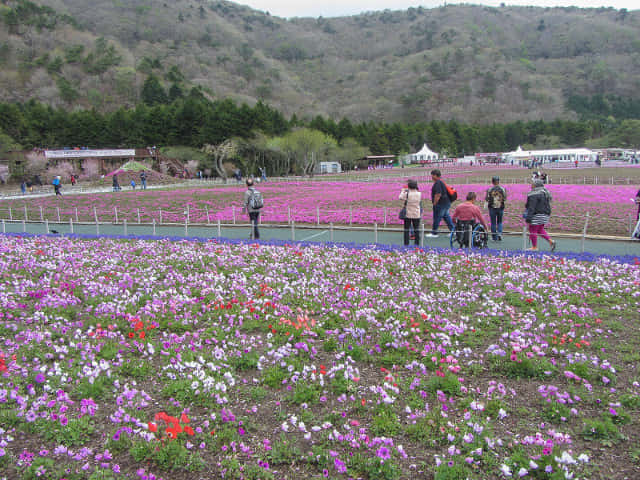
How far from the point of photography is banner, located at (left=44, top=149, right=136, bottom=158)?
62.4m

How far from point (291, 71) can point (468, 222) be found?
192449 millimetres

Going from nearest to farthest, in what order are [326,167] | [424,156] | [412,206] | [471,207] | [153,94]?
[471,207], [412,206], [326,167], [424,156], [153,94]

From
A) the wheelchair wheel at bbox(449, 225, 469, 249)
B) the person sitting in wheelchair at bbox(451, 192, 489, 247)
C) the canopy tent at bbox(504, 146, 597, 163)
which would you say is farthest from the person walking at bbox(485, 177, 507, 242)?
the canopy tent at bbox(504, 146, 597, 163)

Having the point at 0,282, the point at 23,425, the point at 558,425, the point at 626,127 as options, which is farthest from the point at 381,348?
the point at 626,127

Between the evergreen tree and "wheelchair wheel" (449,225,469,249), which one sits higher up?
the evergreen tree

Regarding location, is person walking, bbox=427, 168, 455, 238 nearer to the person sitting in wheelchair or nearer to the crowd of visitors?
the crowd of visitors

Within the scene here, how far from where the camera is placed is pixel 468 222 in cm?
1240

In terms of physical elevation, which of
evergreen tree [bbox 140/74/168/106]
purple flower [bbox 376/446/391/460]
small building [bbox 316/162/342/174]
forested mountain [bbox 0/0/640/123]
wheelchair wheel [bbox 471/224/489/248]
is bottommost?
purple flower [bbox 376/446/391/460]

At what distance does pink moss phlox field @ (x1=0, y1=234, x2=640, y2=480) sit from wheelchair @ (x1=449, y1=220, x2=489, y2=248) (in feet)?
9.51

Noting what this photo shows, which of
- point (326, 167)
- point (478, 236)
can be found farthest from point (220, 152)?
point (478, 236)

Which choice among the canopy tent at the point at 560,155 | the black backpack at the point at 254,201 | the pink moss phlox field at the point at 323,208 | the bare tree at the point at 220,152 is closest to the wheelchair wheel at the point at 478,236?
the pink moss phlox field at the point at 323,208

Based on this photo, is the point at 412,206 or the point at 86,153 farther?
the point at 86,153

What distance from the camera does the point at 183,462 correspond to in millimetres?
4031

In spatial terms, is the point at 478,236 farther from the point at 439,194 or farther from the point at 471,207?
the point at 439,194
